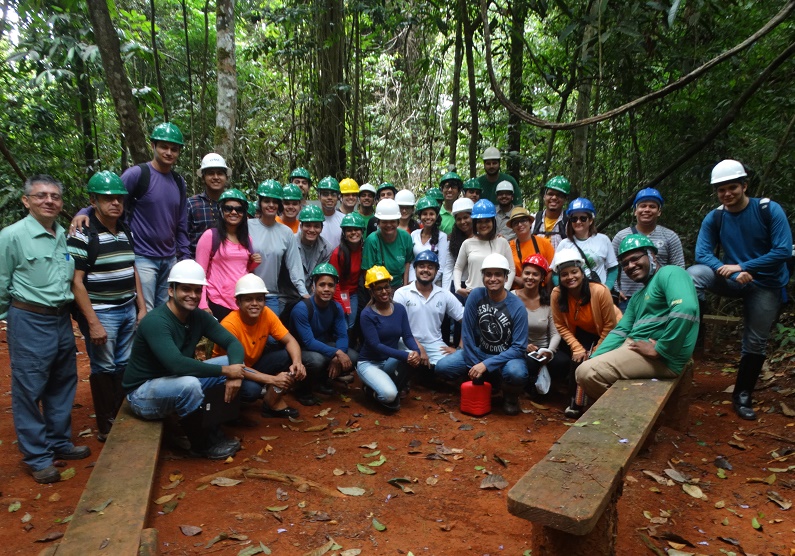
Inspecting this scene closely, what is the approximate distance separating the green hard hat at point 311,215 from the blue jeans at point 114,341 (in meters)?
2.08

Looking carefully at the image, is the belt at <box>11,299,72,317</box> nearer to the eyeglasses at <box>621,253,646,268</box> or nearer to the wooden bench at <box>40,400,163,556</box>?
the wooden bench at <box>40,400,163,556</box>

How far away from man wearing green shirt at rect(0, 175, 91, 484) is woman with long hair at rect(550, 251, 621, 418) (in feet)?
13.6

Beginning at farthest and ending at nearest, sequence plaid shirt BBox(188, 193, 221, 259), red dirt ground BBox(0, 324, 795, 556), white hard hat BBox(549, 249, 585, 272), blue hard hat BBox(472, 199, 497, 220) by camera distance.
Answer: blue hard hat BBox(472, 199, 497, 220) < plaid shirt BBox(188, 193, 221, 259) < white hard hat BBox(549, 249, 585, 272) < red dirt ground BBox(0, 324, 795, 556)

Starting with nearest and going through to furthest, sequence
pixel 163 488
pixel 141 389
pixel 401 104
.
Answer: pixel 163 488, pixel 141 389, pixel 401 104

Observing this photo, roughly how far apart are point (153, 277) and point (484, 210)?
343 cm

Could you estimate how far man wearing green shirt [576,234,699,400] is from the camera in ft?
13.3

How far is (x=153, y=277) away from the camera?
4.91 m

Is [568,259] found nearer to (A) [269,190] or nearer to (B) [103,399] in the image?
(A) [269,190]

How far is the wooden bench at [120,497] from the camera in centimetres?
277

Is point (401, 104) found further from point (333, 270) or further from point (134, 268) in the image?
point (134, 268)

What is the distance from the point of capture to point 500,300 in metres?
5.46

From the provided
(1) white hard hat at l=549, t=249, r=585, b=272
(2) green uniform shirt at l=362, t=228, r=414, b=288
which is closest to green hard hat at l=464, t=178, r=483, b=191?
(2) green uniform shirt at l=362, t=228, r=414, b=288

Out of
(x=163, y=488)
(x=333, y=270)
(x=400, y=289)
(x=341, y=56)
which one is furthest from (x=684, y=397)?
(x=341, y=56)

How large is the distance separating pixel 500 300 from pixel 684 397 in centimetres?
183
